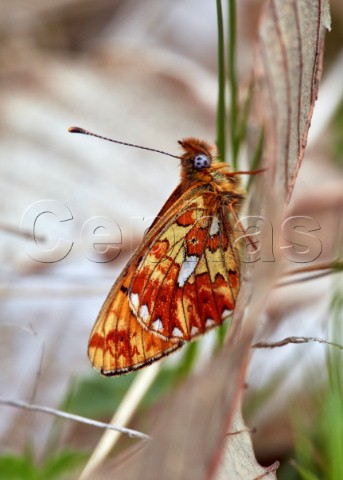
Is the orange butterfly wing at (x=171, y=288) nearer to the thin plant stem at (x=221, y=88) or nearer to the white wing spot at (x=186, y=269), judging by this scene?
the white wing spot at (x=186, y=269)

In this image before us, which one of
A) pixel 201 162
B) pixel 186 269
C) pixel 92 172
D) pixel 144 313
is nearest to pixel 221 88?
pixel 201 162

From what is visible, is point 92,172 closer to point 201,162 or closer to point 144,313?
point 201,162

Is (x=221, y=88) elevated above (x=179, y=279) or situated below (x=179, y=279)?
above

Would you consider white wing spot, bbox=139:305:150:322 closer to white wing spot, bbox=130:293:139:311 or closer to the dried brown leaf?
white wing spot, bbox=130:293:139:311

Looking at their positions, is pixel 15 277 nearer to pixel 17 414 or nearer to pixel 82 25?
pixel 17 414

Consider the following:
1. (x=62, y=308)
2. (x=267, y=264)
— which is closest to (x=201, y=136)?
(x=62, y=308)

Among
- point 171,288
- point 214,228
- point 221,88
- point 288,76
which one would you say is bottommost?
point 171,288

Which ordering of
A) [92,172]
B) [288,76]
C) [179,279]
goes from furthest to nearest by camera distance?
[92,172] → [179,279] → [288,76]
